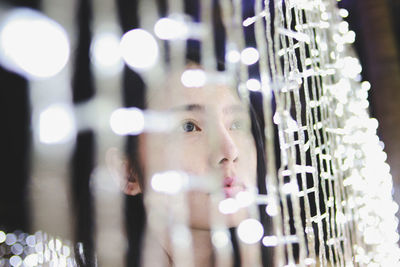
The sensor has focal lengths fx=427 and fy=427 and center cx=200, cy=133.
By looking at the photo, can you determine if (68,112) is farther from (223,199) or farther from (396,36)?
(396,36)

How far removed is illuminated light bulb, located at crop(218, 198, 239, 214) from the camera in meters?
0.65

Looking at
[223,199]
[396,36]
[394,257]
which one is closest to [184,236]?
[223,199]

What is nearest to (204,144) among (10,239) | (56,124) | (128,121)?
(128,121)

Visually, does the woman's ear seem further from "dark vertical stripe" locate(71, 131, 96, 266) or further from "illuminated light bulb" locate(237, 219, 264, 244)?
"illuminated light bulb" locate(237, 219, 264, 244)

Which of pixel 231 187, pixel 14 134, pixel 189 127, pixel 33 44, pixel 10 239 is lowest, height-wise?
pixel 10 239

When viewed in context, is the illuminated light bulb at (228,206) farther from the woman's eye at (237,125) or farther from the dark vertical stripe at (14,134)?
the dark vertical stripe at (14,134)

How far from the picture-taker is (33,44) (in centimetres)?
103

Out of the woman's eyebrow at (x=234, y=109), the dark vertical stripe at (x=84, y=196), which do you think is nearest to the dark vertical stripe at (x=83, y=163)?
the dark vertical stripe at (x=84, y=196)

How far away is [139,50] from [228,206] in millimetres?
314

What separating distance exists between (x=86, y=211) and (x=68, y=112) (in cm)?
21

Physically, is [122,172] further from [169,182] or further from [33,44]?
[33,44]

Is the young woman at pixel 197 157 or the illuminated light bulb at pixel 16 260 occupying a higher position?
the young woman at pixel 197 157

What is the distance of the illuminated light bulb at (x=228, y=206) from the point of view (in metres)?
0.65

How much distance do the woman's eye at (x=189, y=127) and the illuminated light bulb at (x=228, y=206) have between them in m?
0.12
